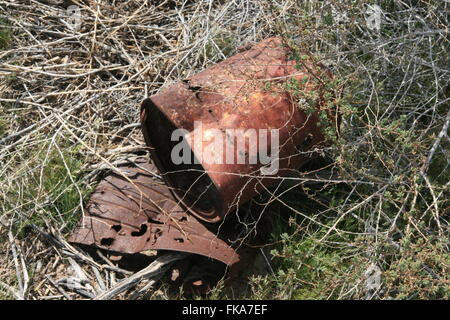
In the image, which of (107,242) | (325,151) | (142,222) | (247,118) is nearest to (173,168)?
(142,222)

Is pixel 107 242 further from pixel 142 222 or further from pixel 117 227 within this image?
pixel 142 222

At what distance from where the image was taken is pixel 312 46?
12.3ft

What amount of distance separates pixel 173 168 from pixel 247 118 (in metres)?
0.75

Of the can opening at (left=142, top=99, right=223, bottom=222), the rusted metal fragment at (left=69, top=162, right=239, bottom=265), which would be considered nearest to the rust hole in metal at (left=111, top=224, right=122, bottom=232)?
the rusted metal fragment at (left=69, top=162, right=239, bottom=265)

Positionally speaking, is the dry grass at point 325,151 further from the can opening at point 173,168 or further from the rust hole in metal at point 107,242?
the can opening at point 173,168

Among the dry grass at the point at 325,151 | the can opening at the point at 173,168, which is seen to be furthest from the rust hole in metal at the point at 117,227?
the can opening at the point at 173,168

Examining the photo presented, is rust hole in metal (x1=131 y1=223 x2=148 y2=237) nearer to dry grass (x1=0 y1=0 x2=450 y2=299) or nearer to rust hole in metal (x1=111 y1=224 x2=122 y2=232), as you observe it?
rust hole in metal (x1=111 y1=224 x2=122 y2=232)

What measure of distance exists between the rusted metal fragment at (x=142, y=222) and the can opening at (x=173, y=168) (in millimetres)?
67

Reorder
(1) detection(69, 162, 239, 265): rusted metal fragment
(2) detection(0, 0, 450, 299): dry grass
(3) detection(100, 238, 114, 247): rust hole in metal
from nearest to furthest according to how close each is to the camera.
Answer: (2) detection(0, 0, 450, 299): dry grass, (1) detection(69, 162, 239, 265): rusted metal fragment, (3) detection(100, 238, 114, 247): rust hole in metal

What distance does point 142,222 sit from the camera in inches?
143

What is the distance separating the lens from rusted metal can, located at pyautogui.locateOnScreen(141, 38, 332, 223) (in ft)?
10.7

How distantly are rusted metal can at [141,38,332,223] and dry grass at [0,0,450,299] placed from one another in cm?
14

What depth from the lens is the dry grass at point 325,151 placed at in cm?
321

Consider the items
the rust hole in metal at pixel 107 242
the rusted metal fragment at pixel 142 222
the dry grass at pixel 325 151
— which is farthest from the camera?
the rust hole in metal at pixel 107 242
